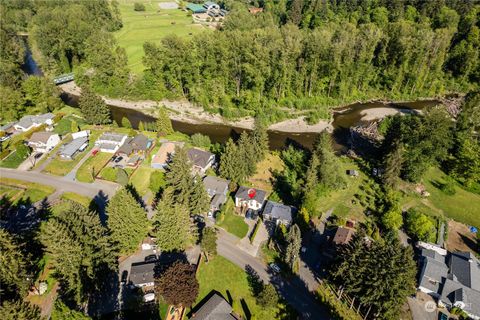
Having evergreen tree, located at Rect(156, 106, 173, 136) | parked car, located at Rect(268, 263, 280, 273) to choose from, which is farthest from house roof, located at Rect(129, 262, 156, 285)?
evergreen tree, located at Rect(156, 106, 173, 136)

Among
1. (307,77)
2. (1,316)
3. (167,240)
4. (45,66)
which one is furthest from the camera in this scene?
(45,66)

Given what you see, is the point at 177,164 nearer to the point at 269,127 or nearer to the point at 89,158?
the point at 89,158

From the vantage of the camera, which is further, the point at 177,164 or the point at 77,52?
the point at 77,52

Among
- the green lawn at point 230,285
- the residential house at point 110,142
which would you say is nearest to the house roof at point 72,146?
the residential house at point 110,142

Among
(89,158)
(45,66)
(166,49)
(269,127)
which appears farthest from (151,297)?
(45,66)

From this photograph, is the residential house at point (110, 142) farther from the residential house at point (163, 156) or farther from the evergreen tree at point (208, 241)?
the evergreen tree at point (208, 241)

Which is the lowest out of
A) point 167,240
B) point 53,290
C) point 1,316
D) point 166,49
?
point 53,290
